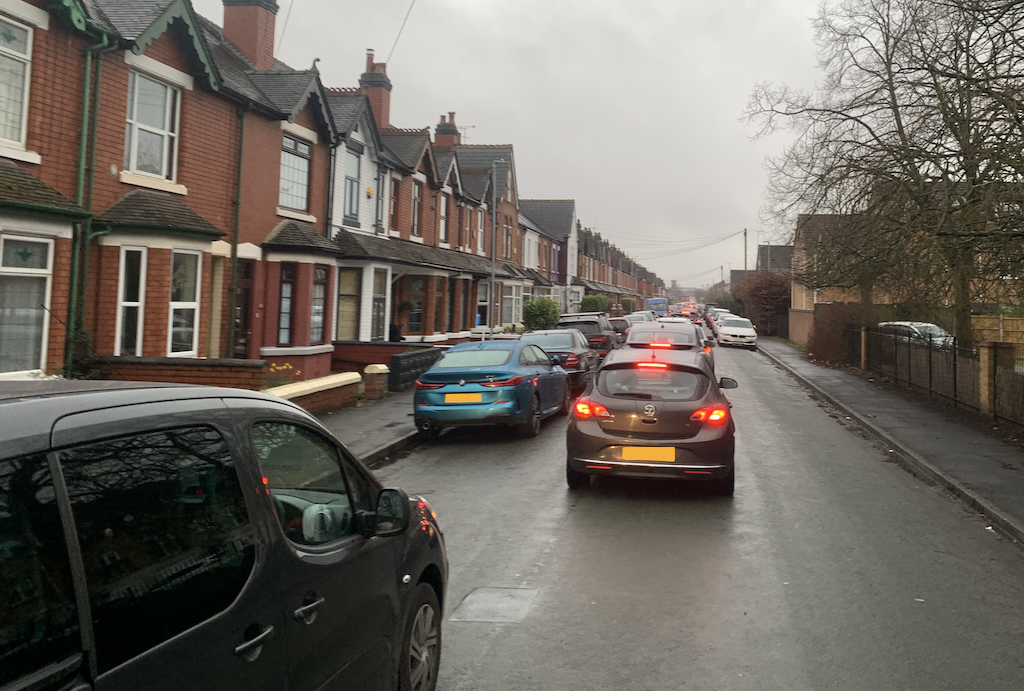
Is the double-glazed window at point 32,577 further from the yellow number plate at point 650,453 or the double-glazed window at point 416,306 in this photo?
the double-glazed window at point 416,306

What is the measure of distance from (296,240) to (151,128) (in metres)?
4.22

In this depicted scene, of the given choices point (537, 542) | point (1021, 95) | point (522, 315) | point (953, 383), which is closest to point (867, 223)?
point (953, 383)

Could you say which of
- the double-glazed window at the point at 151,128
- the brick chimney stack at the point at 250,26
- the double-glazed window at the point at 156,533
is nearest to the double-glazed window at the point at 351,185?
the brick chimney stack at the point at 250,26

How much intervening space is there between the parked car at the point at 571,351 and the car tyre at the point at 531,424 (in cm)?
404

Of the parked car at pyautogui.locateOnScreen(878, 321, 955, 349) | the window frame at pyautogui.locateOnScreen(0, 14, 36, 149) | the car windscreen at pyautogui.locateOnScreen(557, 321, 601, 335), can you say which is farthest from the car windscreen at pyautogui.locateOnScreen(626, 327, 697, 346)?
the window frame at pyautogui.locateOnScreen(0, 14, 36, 149)

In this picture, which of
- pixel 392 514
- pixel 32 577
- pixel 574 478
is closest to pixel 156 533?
pixel 32 577

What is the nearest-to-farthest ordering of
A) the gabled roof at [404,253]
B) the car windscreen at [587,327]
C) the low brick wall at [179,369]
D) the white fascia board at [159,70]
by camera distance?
the low brick wall at [179,369]
the white fascia board at [159,70]
the gabled roof at [404,253]
the car windscreen at [587,327]

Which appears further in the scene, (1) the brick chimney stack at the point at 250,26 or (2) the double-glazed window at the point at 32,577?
(1) the brick chimney stack at the point at 250,26

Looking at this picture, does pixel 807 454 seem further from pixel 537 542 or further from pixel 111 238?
pixel 111 238

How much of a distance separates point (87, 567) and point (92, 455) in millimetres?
279

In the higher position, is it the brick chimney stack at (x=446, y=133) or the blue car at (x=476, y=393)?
the brick chimney stack at (x=446, y=133)

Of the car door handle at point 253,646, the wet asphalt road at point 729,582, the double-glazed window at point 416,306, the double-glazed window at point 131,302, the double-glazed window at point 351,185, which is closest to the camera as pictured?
the car door handle at point 253,646

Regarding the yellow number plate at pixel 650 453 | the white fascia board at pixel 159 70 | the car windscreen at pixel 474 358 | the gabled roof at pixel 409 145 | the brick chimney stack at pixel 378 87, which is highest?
the brick chimney stack at pixel 378 87

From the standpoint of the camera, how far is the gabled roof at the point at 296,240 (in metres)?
17.2
